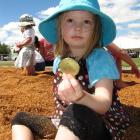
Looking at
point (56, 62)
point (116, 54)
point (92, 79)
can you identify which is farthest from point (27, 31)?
point (92, 79)

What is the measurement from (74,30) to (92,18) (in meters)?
0.17

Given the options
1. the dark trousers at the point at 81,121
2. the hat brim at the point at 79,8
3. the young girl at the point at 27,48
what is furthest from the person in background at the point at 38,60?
the dark trousers at the point at 81,121

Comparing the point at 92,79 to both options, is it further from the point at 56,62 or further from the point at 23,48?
the point at 23,48

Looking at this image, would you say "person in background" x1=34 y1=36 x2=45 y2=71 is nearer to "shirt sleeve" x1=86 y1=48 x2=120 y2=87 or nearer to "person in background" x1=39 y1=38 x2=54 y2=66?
"person in background" x1=39 y1=38 x2=54 y2=66

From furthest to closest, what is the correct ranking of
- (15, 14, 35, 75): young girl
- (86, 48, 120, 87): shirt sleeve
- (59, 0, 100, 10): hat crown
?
1. (15, 14, 35, 75): young girl
2. (59, 0, 100, 10): hat crown
3. (86, 48, 120, 87): shirt sleeve

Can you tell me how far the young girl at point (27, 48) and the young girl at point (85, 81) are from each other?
4.77m

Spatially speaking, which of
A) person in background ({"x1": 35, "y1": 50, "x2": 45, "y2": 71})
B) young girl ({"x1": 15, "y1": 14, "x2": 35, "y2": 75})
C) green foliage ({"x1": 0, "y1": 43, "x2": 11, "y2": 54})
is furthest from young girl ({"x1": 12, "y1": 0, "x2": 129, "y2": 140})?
green foliage ({"x1": 0, "y1": 43, "x2": 11, "y2": 54})

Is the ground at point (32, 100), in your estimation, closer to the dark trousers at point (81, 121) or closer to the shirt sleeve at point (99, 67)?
the shirt sleeve at point (99, 67)

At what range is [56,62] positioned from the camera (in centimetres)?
317

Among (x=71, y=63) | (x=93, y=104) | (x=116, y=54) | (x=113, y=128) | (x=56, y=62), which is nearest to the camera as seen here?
(x=93, y=104)

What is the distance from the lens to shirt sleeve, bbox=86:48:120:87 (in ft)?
8.67

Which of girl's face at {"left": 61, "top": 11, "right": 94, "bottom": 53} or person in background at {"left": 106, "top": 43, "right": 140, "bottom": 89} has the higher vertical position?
girl's face at {"left": 61, "top": 11, "right": 94, "bottom": 53}

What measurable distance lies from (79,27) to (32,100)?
1.89 metres

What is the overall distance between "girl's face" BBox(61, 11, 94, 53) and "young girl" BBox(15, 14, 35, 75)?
501 centimetres
